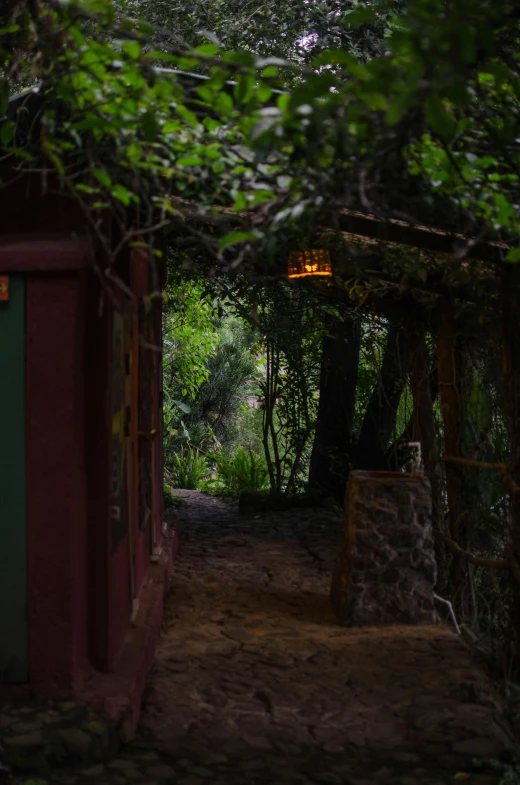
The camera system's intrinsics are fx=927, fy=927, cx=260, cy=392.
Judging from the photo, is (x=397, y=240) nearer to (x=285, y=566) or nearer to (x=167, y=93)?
(x=167, y=93)

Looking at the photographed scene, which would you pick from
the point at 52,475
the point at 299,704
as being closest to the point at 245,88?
the point at 52,475

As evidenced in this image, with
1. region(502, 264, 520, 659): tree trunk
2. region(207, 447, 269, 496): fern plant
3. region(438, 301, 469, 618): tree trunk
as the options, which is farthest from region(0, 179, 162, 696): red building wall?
region(207, 447, 269, 496): fern plant

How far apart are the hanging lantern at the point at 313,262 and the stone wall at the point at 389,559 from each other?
1.50 meters

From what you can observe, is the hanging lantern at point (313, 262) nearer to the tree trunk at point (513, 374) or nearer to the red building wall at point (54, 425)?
the tree trunk at point (513, 374)

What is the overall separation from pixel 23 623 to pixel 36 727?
0.47 m

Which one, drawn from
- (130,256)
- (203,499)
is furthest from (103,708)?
(203,499)

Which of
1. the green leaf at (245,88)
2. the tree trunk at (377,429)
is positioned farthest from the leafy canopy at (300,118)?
the tree trunk at (377,429)

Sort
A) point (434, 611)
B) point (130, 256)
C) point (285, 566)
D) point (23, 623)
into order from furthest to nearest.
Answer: point (285, 566) < point (434, 611) < point (130, 256) < point (23, 623)

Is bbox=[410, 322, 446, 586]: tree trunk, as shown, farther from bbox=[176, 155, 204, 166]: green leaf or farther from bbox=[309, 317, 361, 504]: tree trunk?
bbox=[176, 155, 204, 166]: green leaf

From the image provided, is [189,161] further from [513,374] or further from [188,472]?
[188,472]

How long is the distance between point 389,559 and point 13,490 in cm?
288

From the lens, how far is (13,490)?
13.5 ft

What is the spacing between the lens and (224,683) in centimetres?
507

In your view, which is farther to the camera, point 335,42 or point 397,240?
point 335,42
